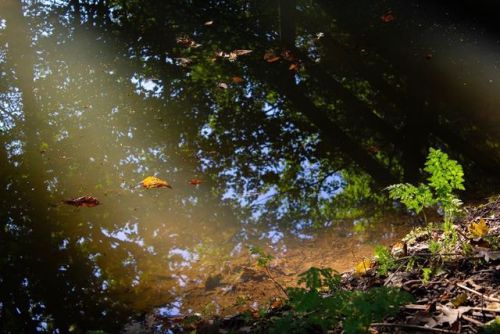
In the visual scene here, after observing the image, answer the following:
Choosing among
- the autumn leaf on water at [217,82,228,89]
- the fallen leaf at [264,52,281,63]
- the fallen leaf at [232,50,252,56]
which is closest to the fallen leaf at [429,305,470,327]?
the autumn leaf on water at [217,82,228,89]

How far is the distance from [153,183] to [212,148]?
36.9 inches

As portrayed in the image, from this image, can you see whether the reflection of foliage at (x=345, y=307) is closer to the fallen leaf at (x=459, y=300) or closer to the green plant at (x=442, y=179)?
the fallen leaf at (x=459, y=300)

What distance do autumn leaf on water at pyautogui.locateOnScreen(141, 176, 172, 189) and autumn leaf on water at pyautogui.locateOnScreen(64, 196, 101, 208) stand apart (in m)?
0.49

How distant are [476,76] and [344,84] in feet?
5.71

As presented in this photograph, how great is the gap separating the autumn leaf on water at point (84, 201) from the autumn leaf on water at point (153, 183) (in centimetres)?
49

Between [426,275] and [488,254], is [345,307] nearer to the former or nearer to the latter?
[426,275]

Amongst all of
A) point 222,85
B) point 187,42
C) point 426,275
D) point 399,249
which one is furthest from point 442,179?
point 187,42

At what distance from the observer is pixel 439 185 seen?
2641 mm

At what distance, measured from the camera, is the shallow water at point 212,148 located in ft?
10.7

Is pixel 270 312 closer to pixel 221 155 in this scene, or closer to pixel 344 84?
pixel 221 155

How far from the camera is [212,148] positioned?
16.1 feet

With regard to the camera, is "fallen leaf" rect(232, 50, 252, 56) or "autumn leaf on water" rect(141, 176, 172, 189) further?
"fallen leaf" rect(232, 50, 252, 56)

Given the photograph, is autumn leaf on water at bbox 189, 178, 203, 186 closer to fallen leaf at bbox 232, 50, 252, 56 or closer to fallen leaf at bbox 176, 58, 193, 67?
fallen leaf at bbox 176, 58, 193, 67

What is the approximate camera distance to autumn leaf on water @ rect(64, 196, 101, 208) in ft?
12.9
